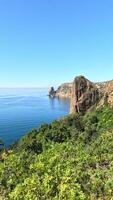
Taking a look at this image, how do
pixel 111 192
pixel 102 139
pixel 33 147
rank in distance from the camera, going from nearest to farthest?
1. pixel 111 192
2. pixel 102 139
3. pixel 33 147

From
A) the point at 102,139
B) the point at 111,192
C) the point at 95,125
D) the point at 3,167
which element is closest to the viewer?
the point at 111,192

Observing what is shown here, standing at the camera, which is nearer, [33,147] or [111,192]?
[111,192]

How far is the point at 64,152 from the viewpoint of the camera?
68562mm

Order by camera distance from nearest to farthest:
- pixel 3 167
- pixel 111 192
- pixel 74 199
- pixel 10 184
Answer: pixel 74 199 → pixel 111 192 → pixel 10 184 → pixel 3 167

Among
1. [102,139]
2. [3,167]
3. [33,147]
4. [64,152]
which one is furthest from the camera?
[33,147]

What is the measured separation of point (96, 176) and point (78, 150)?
64.8 feet

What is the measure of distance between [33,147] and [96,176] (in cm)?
5612

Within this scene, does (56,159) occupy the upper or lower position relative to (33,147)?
upper

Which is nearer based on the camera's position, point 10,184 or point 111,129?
point 10,184

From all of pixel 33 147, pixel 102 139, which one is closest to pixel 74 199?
pixel 102 139

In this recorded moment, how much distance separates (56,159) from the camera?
2092 inches

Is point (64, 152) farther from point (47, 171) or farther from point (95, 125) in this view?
point (95, 125)

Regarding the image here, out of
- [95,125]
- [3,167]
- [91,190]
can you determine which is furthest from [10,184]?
[95,125]

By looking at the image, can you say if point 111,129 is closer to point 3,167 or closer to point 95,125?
point 95,125
